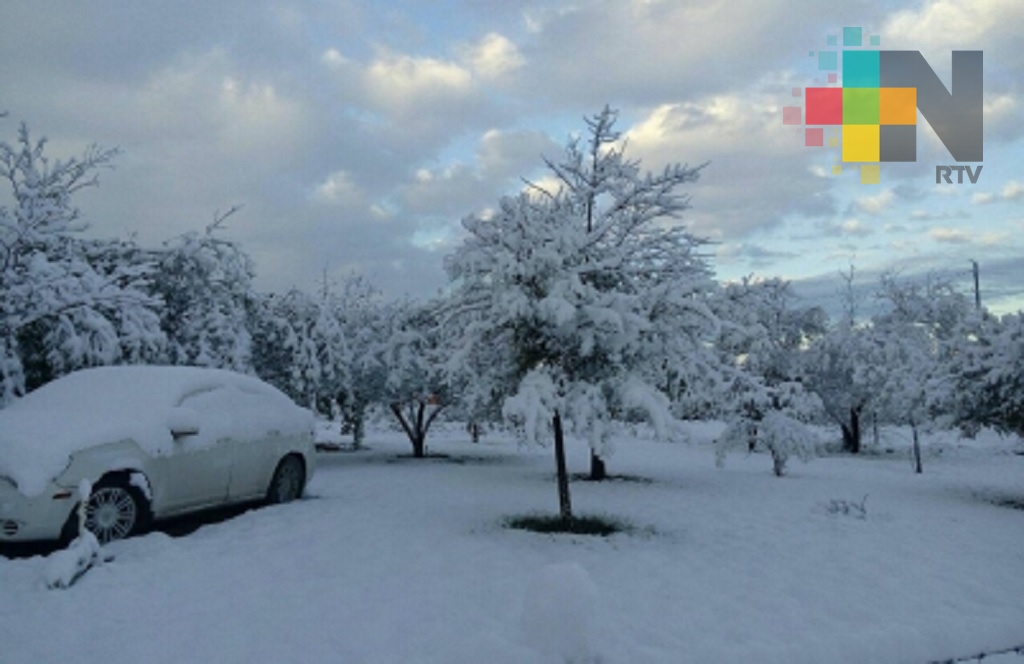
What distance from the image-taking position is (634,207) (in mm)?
9961

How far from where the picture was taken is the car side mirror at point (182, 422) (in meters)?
7.50

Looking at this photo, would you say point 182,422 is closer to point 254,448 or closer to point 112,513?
point 112,513

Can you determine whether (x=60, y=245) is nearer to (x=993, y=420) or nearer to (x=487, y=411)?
(x=487, y=411)

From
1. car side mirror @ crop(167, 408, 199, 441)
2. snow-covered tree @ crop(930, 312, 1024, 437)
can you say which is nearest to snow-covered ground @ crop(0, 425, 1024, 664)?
car side mirror @ crop(167, 408, 199, 441)

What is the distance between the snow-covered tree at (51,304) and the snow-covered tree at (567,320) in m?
5.38

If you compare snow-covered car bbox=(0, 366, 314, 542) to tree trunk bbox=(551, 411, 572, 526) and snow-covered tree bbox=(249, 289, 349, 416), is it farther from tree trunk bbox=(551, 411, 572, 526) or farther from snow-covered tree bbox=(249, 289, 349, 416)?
snow-covered tree bbox=(249, 289, 349, 416)

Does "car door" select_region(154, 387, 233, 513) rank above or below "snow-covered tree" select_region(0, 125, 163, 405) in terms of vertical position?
below

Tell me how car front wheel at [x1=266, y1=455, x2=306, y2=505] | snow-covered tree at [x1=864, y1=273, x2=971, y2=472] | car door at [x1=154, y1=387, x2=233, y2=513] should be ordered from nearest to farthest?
car door at [x1=154, y1=387, x2=233, y2=513] < car front wheel at [x1=266, y1=455, x2=306, y2=505] < snow-covered tree at [x1=864, y1=273, x2=971, y2=472]

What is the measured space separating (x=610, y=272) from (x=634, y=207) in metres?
2.25

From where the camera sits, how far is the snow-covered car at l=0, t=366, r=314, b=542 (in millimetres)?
6336

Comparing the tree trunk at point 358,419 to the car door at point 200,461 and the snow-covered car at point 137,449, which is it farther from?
the car door at point 200,461

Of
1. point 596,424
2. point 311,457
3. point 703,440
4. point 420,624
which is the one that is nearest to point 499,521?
point 596,424

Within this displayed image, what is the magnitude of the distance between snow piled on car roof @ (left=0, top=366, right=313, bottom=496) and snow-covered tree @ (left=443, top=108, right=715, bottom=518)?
9.50ft

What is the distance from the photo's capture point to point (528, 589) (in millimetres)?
4066
